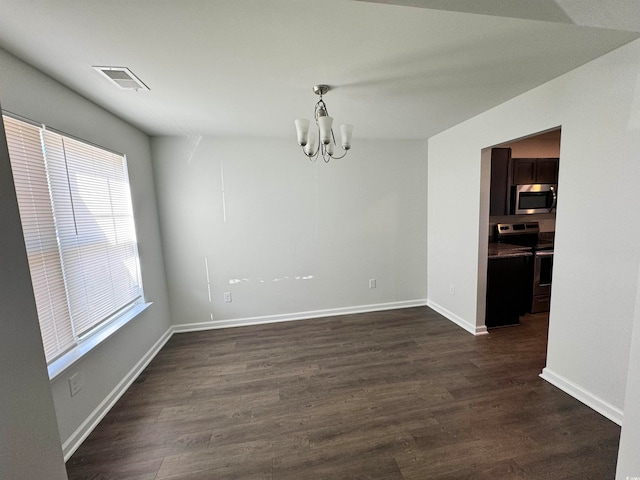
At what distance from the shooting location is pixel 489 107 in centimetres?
256

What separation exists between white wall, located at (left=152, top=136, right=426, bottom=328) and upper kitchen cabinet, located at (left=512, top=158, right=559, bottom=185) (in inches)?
44.5

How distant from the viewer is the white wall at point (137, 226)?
5.14 ft

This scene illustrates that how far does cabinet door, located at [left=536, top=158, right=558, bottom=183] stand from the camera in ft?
11.2

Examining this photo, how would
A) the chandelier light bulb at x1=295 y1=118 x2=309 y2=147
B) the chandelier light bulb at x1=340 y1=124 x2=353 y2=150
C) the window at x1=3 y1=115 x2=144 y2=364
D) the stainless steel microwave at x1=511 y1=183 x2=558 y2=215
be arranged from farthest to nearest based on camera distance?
the stainless steel microwave at x1=511 y1=183 x2=558 y2=215 < the chandelier light bulb at x1=340 y1=124 x2=353 y2=150 < the chandelier light bulb at x1=295 y1=118 x2=309 y2=147 < the window at x1=3 y1=115 x2=144 y2=364

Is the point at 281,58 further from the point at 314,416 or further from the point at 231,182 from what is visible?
the point at 314,416

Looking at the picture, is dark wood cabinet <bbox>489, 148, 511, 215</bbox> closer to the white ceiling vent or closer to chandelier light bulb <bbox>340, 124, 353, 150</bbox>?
chandelier light bulb <bbox>340, 124, 353, 150</bbox>

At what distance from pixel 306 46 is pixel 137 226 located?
244 centimetres

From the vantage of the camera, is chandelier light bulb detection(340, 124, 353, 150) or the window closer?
the window

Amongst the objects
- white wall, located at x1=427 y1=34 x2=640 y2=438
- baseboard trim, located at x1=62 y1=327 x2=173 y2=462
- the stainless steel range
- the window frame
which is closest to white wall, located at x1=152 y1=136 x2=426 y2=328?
the window frame

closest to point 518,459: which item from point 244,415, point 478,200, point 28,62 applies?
point 244,415

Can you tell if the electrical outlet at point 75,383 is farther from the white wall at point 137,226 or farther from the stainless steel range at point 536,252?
the stainless steel range at point 536,252

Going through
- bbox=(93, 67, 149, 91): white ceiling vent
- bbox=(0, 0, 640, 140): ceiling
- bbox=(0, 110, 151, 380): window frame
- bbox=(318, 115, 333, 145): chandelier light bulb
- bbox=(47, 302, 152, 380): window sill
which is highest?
bbox=(93, 67, 149, 91): white ceiling vent

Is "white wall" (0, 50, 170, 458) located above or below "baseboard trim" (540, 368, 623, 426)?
above

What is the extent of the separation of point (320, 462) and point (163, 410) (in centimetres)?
134
